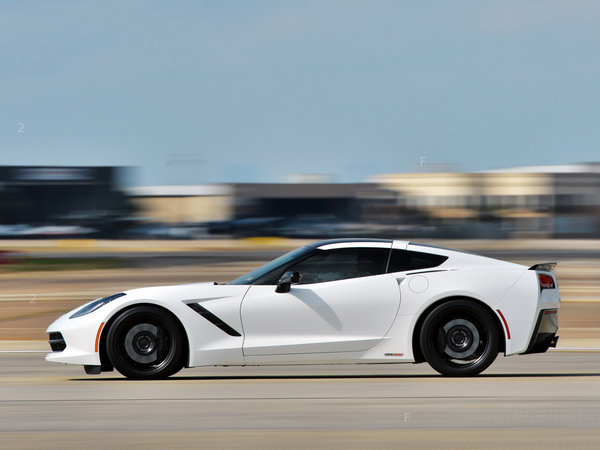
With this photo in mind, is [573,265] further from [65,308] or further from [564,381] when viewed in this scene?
[564,381]

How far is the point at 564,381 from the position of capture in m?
8.16

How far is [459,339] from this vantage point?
8203mm

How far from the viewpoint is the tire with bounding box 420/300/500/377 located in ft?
26.7

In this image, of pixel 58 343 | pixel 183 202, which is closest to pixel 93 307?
pixel 58 343

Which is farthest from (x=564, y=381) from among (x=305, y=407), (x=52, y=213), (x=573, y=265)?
(x=52, y=213)

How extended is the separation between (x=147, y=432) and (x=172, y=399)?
1278mm

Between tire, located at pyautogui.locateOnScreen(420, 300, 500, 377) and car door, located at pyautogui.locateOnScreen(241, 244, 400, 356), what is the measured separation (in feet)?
1.15

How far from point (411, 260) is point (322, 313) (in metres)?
0.91

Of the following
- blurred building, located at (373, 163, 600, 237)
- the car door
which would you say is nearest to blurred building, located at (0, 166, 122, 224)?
blurred building, located at (373, 163, 600, 237)

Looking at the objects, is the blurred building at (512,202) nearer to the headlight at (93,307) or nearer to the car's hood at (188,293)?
the car's hood at (188,293)

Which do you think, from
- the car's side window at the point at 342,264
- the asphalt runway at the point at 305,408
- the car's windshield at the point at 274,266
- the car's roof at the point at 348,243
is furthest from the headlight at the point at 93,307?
the car's roof at the point at 348,243

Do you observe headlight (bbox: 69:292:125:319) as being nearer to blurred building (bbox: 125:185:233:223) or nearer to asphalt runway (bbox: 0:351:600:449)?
asphalt runway (bbox: 0:351:600:449)

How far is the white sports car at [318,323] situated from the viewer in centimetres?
809

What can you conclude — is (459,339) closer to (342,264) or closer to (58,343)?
(342,264)
